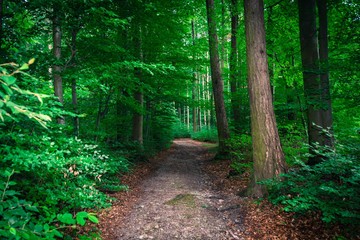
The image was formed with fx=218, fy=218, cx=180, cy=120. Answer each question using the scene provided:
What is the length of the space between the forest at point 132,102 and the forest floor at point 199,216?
32 centimetres

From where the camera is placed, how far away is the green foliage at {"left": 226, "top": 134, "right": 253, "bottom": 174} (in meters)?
7.75

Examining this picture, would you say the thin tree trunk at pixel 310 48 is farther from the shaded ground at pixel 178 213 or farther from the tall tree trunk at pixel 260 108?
the shaded ground at pixel 178 213

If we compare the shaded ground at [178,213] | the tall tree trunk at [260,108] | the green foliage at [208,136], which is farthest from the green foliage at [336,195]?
the green foliage at [208,136]

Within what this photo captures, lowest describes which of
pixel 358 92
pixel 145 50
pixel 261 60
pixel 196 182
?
pixel 196 182

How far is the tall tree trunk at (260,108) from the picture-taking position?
533 centimetres

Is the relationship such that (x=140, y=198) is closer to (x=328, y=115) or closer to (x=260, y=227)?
(x=260, y=227)

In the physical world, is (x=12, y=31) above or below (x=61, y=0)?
below

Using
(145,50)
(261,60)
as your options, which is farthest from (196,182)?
(145,50)

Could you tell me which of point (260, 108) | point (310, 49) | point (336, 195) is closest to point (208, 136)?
point (310, 49)

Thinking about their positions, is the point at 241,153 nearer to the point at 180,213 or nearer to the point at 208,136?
the point at 180,213

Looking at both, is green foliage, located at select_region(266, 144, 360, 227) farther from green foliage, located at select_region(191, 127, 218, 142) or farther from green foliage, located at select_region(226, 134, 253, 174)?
green foliage, located at select_region(191, 127, 218, 142)

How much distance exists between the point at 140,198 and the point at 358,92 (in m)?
6.17

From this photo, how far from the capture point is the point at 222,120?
35.2 feet

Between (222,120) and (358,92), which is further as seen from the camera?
(222,120)
